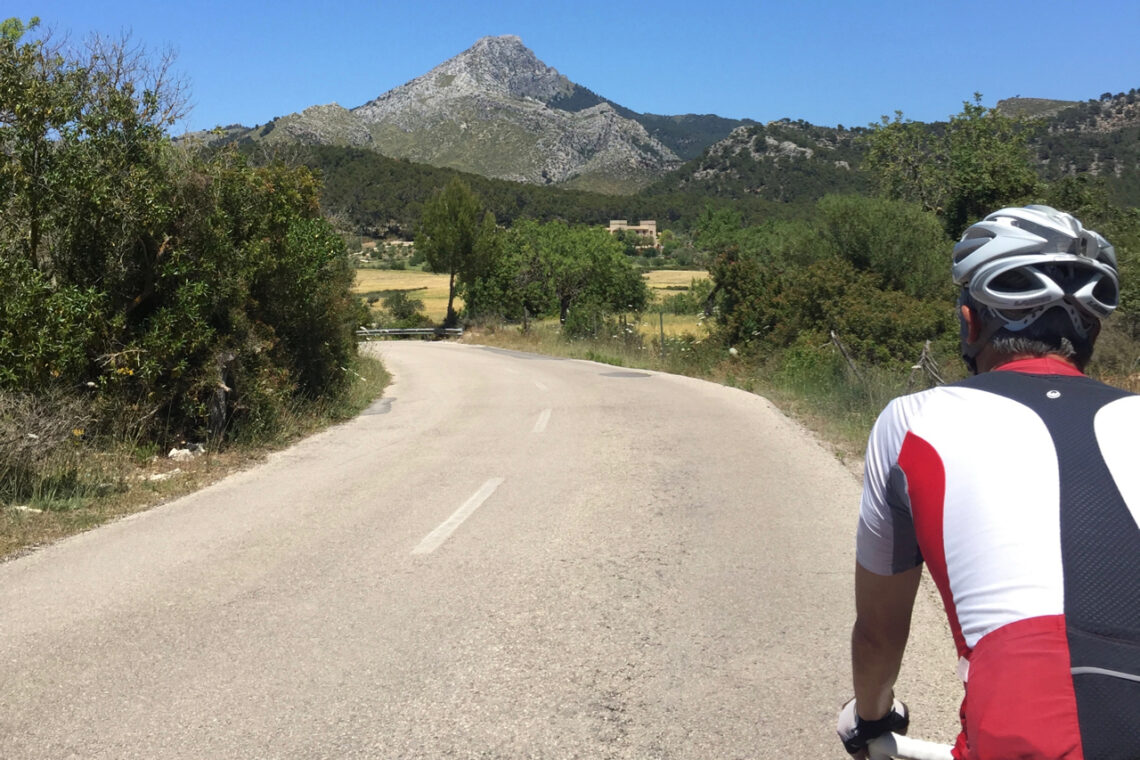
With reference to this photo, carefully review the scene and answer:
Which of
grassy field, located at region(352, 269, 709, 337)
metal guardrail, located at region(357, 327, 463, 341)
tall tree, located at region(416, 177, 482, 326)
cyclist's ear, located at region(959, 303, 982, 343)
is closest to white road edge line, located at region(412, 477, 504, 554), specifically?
cyclist's ear, located at region(959, 303, 982, 343)

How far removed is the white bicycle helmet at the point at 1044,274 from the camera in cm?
204

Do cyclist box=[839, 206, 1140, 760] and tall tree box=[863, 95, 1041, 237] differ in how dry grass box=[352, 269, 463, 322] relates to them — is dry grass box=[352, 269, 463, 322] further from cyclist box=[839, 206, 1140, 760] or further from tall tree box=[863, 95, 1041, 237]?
cyclist box=[839, 206, 1140, 760]

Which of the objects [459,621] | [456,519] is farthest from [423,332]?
[459,621]

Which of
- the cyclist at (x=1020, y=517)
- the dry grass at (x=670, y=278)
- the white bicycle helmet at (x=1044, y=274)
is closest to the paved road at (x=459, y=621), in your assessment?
the cyclist at (x=1020, y=517)

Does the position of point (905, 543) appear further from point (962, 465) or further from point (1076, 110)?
point (1076, 110)

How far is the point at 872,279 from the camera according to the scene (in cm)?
2430

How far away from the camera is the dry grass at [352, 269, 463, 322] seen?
226 ft

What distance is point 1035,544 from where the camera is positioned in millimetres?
1775

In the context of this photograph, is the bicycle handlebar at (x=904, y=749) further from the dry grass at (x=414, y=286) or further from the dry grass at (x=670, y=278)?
the dry grass at (x=670, y=278)

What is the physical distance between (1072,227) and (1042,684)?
1018 millimetres

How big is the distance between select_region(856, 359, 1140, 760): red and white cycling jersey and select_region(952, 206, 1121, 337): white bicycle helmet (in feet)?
0.41

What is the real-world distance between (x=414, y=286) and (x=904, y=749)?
275ft

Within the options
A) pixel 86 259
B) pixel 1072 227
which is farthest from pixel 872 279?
pixel 1072 227

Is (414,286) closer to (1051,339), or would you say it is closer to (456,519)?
(456,519)
